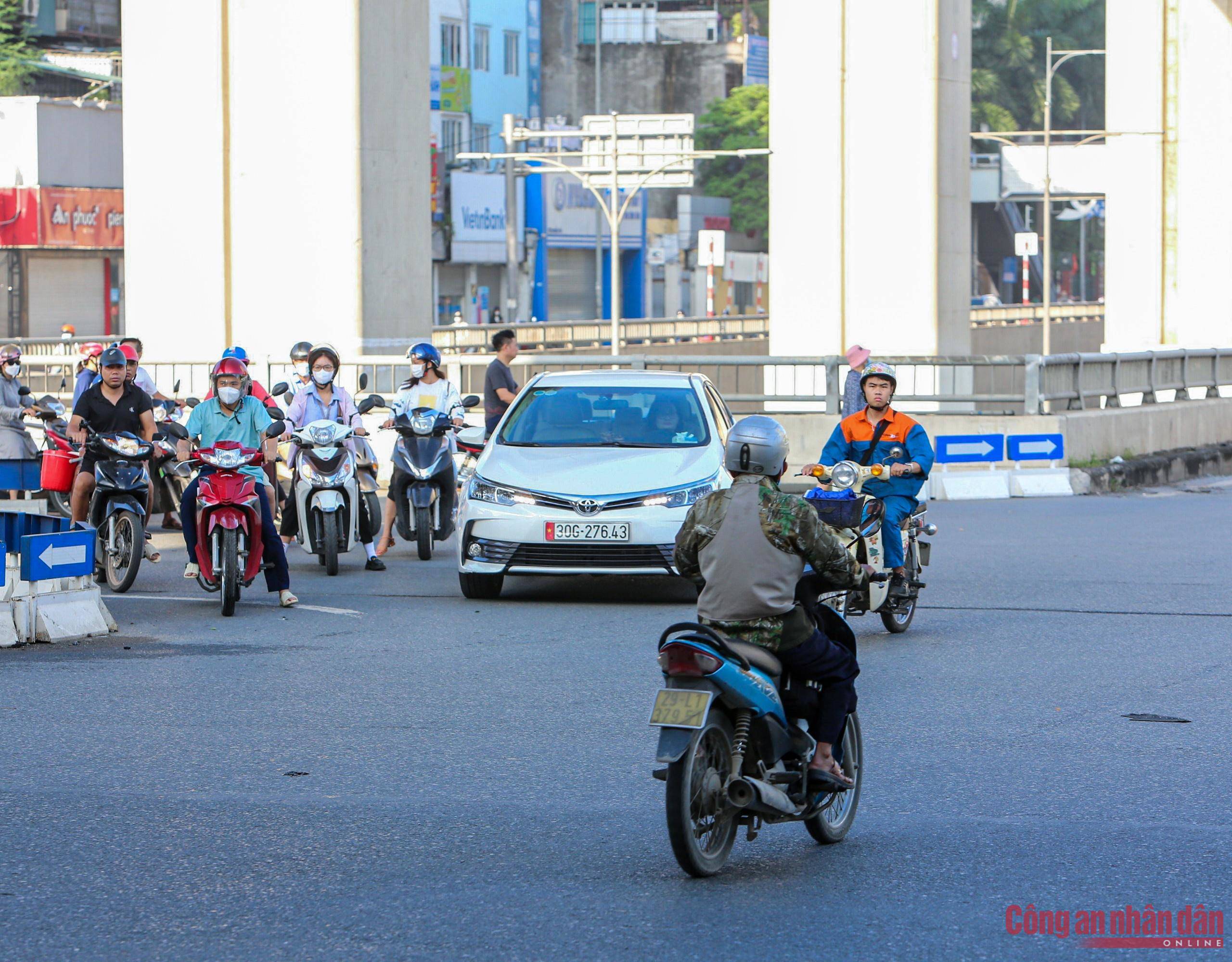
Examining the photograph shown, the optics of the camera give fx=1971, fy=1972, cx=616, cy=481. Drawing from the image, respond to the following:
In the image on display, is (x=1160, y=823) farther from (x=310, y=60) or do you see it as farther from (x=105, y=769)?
(x=310, y=60)

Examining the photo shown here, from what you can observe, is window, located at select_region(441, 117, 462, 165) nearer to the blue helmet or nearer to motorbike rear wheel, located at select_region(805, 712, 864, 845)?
the blue helmet

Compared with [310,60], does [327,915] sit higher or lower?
lower

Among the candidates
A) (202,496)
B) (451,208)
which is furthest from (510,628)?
(451,208)

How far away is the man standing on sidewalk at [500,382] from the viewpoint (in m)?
17.5

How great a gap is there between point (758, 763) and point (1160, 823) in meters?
1.51

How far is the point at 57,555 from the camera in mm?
10953

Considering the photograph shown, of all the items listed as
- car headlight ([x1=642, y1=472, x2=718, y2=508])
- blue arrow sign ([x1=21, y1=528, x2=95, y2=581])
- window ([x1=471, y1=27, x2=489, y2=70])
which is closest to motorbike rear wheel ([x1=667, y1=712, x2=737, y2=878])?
blue arrow sign ([x1=21, y1=528, x2=95, y2=581])

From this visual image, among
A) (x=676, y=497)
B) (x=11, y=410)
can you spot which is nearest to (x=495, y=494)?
(x=676, y=497)

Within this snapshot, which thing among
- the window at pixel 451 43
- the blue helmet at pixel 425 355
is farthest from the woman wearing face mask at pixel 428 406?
the window at pixel 451 43

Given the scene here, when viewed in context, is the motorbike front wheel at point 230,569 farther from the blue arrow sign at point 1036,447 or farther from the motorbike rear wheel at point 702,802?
the blue arrow sign at point 1036,447

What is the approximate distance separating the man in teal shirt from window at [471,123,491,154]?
5784 cm

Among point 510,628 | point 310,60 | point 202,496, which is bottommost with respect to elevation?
point 510,628

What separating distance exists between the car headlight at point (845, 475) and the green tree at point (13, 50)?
149ft

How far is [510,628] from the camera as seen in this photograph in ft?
38.0
